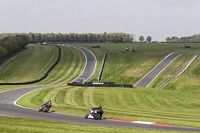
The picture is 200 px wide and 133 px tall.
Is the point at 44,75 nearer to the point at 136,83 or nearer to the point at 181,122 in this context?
the point at 136,83

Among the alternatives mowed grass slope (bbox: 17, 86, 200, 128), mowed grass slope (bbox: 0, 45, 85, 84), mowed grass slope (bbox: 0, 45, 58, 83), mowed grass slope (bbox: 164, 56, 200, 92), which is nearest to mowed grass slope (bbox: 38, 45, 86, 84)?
mowed grass slope (bbox: 0, 45, 85, 84)

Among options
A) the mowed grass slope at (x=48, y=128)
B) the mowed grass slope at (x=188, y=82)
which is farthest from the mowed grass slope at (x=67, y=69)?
the mowed grass slope at (x=48, y=128)

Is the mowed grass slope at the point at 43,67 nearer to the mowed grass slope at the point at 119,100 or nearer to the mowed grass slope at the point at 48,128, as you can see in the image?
the mowed grass slope at the point at 119,100

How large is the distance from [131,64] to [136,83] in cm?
2201

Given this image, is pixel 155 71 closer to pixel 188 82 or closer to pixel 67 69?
pixel 188 82

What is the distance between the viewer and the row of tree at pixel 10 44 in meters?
132

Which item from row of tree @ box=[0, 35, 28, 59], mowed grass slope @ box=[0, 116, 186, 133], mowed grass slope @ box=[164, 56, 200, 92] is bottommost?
mowed grass slope @ box=[164, 56, 200, 92]

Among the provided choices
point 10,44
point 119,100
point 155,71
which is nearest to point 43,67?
point 10,44

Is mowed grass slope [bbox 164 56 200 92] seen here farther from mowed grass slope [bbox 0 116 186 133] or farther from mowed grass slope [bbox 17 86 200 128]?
mowed grass slope [bbox 0 116 186 133]

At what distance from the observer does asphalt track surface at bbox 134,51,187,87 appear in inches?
3465

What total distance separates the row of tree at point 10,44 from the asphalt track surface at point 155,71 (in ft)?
229

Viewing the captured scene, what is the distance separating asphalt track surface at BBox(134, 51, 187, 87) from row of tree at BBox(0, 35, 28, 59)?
69826 mm

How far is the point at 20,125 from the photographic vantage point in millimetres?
25438

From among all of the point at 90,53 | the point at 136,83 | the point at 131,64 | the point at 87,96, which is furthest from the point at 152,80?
the point at 90,53
